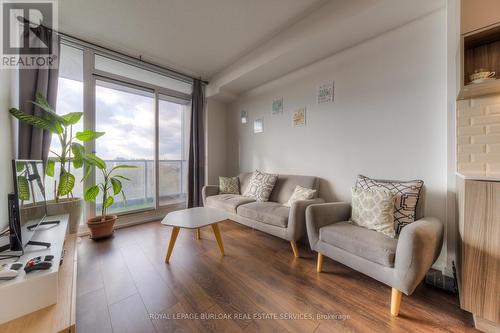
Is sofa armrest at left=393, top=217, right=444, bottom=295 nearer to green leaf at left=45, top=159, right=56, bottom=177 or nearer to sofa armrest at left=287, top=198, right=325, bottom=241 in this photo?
sofa armrest at left=287, top=198, right=325, bottom=241

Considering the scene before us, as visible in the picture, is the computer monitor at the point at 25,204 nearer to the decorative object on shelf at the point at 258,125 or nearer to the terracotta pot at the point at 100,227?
the terracotta pot at the point at 100,227

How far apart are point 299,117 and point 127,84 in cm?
271

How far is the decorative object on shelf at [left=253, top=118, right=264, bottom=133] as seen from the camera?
3.31 m

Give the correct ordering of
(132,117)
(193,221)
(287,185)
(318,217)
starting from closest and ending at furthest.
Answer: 1. (318,217)
2. (193,221)
3. (287,185)
4. (132,117)

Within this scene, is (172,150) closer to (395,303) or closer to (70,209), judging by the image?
(70,209)

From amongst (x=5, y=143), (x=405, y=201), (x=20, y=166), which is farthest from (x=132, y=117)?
(x=405, y=201)

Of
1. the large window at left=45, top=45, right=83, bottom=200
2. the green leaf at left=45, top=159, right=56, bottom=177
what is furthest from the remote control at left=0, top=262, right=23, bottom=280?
the large window at left=45, top=45, right=83, bottom=200

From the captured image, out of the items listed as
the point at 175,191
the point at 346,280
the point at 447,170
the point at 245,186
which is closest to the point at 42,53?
the point at 175,191

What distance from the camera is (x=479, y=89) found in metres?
1.27

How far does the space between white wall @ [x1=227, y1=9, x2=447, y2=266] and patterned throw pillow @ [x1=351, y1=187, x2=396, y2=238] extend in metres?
0.50

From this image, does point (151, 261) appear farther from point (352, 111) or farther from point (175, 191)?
point (352, 111)

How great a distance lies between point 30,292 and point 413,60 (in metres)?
3.23

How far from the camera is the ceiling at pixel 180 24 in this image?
6.23 feet

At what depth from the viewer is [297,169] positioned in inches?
111
